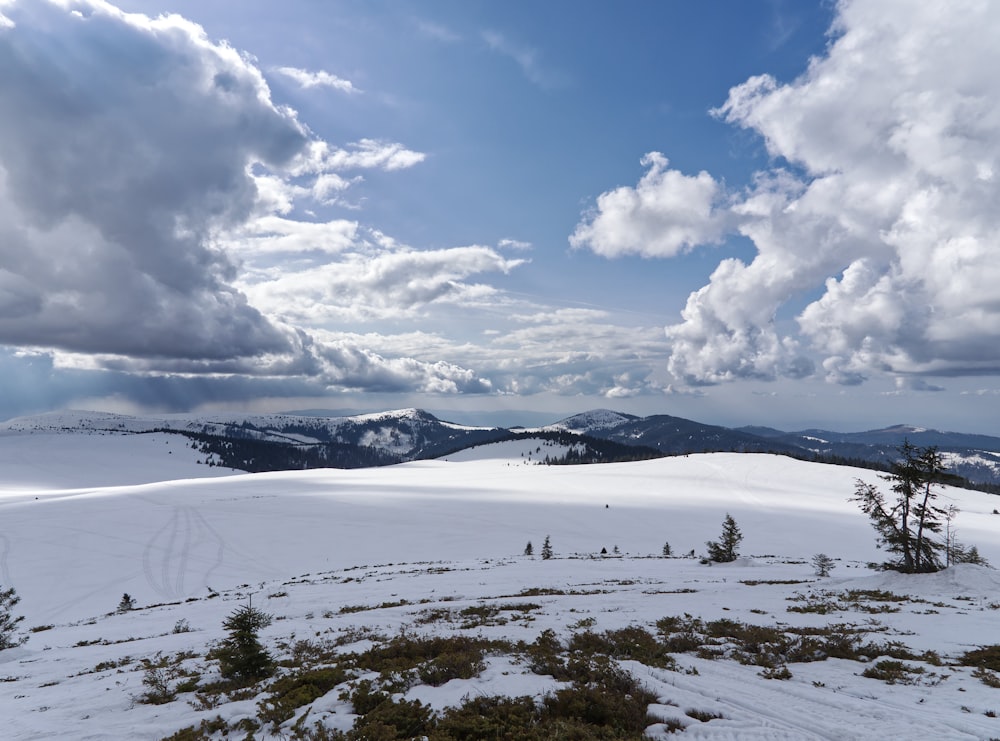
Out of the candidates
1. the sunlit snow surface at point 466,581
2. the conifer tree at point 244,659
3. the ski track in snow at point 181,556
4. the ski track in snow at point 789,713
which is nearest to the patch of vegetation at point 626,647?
the sunlit snow surface at point 466,581

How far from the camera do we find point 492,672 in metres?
11.4

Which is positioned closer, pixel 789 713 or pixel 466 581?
pixel 789 713

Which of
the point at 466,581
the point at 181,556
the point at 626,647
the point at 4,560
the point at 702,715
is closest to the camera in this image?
the point at 702,715

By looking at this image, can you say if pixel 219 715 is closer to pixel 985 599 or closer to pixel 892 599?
pixel 892 599

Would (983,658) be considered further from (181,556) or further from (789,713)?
(181,556)

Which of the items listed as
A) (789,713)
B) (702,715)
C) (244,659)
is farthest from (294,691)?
(789,713)

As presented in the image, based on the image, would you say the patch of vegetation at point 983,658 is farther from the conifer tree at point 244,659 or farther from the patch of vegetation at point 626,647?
the conifer tree at point 244,659

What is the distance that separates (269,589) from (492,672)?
2917 cm

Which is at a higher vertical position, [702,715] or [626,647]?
[702,715]

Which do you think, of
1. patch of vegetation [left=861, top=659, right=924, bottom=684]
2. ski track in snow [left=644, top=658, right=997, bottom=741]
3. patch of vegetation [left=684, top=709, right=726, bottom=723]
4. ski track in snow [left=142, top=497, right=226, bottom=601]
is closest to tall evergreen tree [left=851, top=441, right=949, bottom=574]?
patch of vegetation [left=861, top=659, right=924, bottom=684]

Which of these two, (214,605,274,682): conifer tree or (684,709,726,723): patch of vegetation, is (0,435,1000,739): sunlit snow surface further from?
(214,605,274,682): conifer tree

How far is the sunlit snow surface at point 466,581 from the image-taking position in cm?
985

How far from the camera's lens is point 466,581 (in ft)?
106

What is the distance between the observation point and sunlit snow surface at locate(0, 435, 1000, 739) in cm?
985
